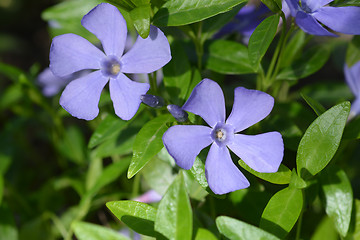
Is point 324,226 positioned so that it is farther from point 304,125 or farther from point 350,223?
point 304,125

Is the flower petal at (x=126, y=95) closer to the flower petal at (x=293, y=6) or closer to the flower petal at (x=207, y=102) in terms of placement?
the flower petal at (x=207, y=102)

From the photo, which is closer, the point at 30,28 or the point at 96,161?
the point at 96,161

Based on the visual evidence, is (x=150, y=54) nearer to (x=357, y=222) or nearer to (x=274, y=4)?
(x=274, y=4)

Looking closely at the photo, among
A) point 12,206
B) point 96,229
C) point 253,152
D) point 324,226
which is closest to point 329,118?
point 253,152

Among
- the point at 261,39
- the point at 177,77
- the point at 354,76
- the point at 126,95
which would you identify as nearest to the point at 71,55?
the point at 126,95

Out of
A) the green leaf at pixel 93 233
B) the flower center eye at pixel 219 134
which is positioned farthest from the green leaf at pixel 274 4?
the green leaf at pixel 93 233

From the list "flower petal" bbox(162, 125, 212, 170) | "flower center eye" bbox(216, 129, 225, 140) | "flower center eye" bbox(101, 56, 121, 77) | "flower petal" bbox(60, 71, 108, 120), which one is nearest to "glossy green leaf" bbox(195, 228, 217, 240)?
"flower petal" bbox(162, 125, 212, 170)
